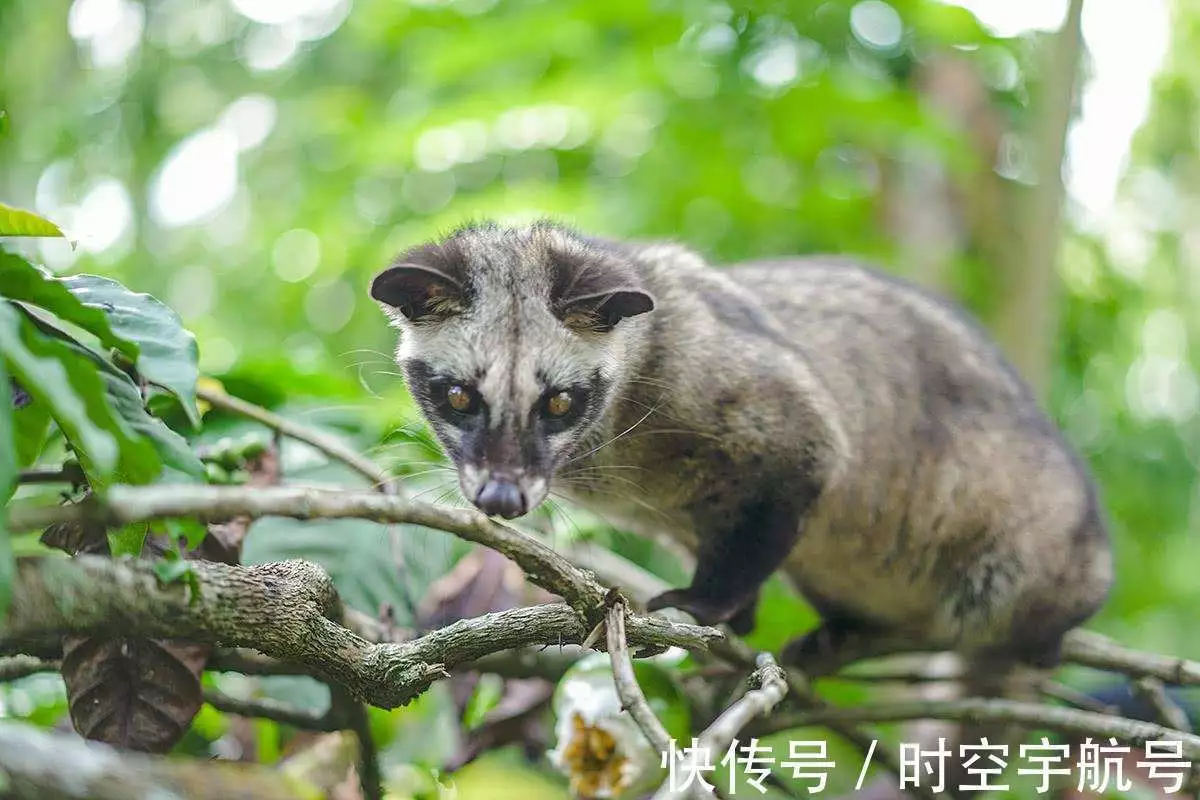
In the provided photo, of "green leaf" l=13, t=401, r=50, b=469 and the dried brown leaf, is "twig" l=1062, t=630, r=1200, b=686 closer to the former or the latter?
the dried brown leaf

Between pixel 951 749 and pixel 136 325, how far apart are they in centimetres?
488

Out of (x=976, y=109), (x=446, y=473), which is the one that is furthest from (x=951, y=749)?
(x=976, y=109)

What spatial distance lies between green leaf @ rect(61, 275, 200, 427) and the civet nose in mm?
1105

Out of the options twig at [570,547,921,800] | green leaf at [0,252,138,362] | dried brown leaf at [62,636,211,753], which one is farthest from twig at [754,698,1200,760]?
green leaf at [0,252,138,362]

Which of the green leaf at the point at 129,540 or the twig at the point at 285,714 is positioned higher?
the green leaf at the point at 129,540

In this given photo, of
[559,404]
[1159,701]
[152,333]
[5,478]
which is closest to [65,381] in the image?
[5,478]

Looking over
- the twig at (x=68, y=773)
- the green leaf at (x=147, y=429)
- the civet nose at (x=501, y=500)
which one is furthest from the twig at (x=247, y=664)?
the twig at (x=68, y=773)

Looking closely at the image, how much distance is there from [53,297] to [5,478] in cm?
60

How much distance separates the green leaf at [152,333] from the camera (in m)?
2.31

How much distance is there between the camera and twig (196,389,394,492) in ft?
12.8

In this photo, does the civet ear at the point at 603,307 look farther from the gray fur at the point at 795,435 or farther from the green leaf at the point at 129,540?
the green leaf at the point at 129,540

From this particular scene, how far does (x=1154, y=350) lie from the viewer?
12.1 m

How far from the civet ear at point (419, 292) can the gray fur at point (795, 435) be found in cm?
1

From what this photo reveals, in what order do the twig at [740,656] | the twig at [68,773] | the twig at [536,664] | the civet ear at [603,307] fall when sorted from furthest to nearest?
the twig at [536,664] < the twig at [740,656] < the civet ear at [603,307] < the twig at [68,773]
